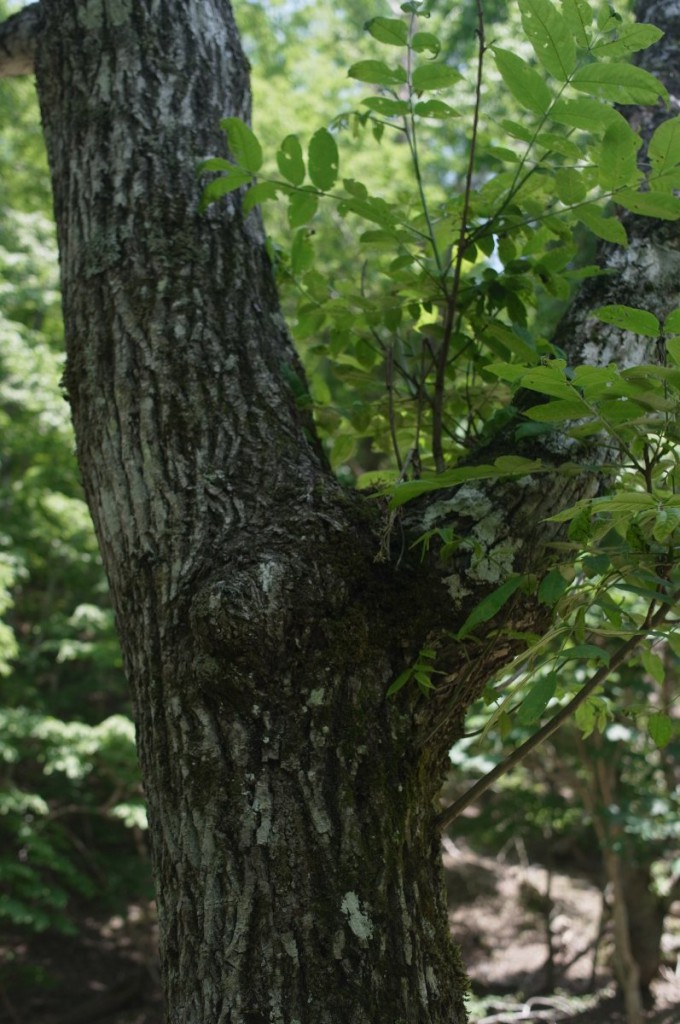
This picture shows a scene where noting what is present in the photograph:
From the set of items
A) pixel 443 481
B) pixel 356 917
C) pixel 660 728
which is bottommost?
pixel 356 917

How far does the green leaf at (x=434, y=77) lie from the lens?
1.34 metres

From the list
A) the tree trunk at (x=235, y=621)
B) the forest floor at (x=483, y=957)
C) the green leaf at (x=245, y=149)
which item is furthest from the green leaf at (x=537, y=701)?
the forest floor at (x=483, y=957)

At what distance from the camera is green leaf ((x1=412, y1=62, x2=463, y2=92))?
1.34 meters

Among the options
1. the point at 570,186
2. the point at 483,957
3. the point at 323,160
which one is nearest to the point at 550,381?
the point at 570,186

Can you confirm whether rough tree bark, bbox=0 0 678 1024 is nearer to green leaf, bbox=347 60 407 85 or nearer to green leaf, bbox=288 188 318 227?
green leaf, bbox=288 188 318 227

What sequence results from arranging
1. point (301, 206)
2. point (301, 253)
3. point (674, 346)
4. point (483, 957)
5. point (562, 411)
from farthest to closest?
point (483, 957) < point (301, 253) < point (301, 206) < point (562, 411) < point (674, 346)

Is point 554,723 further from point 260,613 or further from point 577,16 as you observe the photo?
point 577,16

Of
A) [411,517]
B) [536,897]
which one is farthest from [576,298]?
[536,897]

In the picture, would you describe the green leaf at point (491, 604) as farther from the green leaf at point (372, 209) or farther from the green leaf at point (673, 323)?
the green leaf at point (372, 209)

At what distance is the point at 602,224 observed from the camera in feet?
4.24

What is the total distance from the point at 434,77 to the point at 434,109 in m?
0.06

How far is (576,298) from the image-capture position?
155 cm

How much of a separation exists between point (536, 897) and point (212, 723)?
933 centimetres

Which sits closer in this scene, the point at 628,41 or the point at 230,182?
the point at 628,41
